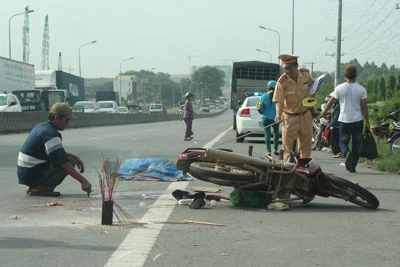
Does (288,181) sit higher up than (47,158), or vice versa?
(47,158)

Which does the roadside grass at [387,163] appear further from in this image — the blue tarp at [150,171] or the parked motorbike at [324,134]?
the blue tarp at [150,171]

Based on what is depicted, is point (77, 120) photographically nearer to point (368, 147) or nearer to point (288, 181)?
point (368, 147)

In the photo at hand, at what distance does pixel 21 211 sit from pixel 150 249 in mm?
2677

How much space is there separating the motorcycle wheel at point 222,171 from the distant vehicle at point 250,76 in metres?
31.8

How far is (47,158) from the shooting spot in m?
9.07

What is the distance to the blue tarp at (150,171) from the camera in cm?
1092

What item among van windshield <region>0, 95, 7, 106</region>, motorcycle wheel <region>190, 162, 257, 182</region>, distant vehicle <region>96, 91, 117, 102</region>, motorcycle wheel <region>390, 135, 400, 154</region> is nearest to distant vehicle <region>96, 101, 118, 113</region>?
van windshield <region>0, 95, 7, 106</region>

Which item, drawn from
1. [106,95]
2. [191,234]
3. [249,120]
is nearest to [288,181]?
[191,234]

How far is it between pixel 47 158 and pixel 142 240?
3248 mm

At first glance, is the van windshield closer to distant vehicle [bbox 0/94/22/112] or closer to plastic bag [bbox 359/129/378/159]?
distant vehicle [bbox 0/94/22/112]

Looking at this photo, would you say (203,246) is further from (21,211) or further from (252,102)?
(252,102)

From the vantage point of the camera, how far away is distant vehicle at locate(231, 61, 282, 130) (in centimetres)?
4053

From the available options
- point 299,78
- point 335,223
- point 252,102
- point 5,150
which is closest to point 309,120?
point 299,78

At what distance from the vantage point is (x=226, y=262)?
Result: 5457 millimetres
